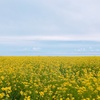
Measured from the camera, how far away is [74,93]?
7742mm

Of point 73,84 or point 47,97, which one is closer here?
point 47,97

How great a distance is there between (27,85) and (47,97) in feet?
2.86

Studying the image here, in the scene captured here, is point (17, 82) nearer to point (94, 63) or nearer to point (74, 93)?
point (74, 93)

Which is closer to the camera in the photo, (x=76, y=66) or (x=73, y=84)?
(x=73, y=84)

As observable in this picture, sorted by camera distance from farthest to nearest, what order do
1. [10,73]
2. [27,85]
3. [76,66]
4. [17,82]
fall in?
[76,66] < [10,73] < [17,82] < [27,85]

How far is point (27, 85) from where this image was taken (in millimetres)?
8375

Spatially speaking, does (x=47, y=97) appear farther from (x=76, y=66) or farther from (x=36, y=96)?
(x=76, y=66)

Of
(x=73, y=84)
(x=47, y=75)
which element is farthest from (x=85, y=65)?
(x=73, y=84)

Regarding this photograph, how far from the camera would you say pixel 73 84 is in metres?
8.62

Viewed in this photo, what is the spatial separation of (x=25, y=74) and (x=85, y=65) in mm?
8312

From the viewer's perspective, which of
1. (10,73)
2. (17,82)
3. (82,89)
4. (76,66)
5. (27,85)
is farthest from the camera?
(76,66)

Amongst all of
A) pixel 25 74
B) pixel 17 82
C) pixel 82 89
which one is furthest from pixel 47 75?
pixel 82 89

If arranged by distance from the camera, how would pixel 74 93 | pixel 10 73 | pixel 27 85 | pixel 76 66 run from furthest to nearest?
pixel 76 66, pixel 10 73, pixel 27 85, pixel 74 93

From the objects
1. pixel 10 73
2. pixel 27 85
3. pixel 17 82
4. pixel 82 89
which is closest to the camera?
pixel 82 89
